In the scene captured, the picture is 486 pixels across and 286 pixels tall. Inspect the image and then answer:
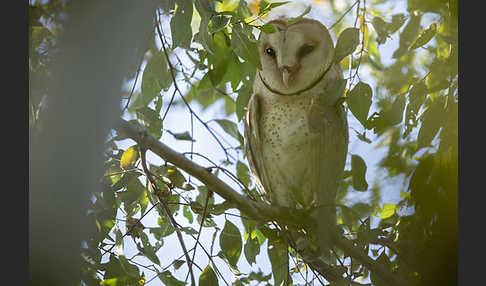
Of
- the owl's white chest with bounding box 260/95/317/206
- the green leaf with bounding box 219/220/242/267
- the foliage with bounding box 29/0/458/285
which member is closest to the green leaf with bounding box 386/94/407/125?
the foliage with bounding box 29/0/458/285

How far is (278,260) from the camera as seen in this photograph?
897mm

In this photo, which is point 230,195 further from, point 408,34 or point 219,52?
point 408,34

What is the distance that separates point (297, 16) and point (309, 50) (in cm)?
8

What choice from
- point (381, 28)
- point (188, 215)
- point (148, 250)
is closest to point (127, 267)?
point (148, 250)

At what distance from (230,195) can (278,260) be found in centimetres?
27

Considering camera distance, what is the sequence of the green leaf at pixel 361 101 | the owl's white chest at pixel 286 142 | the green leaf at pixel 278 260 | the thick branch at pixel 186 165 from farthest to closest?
1. the owl's white chest at pixel 286 142
2. the green leaf at pixel 278 260
3. the green leaf at pixel 361 101
4. the thick branch at pixel 186 165

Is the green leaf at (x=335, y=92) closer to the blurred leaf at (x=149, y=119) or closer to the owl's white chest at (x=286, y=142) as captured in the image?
the owl's white chest at (x=286, y=142)

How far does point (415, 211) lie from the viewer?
77 cm

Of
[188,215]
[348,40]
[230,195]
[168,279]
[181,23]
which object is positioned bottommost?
[168,279]

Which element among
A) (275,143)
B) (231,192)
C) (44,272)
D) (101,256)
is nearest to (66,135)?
(44,272)

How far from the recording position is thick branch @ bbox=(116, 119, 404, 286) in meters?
0.66

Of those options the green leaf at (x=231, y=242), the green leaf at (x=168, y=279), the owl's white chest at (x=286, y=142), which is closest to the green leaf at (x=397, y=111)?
the owl's white chest at (x=286, y=142)

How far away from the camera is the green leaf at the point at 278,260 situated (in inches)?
34.4

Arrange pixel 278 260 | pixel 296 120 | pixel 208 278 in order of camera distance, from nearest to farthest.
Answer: pixel 208 278, pixel 278 260, pixel 296 120
